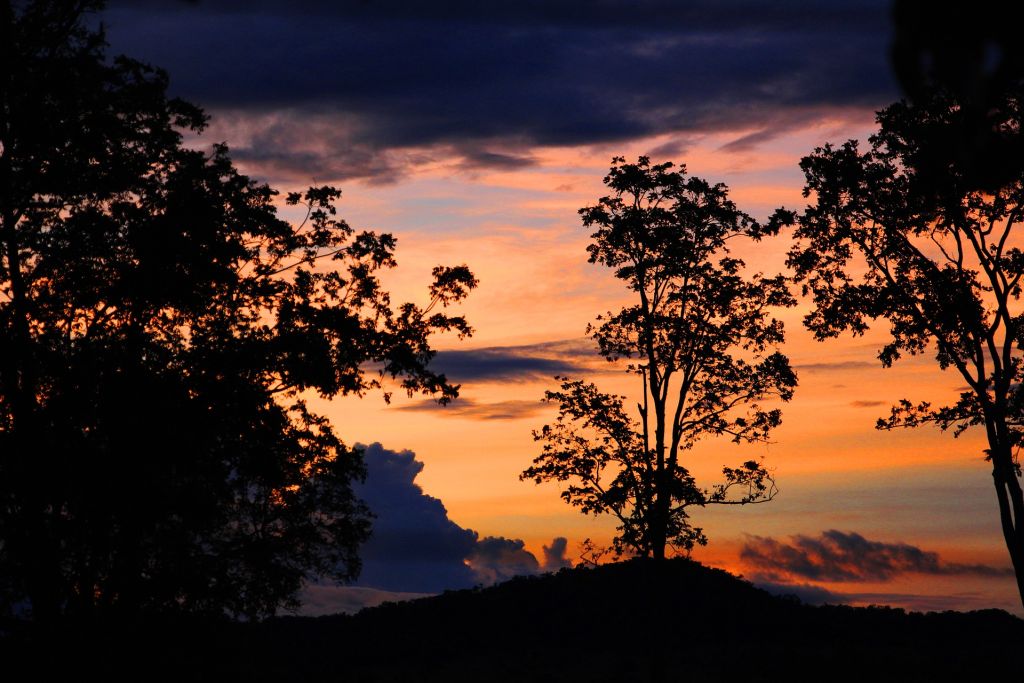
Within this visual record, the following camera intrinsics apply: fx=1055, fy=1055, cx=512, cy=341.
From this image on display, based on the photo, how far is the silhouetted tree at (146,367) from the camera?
26500 mm

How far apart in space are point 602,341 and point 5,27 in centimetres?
2587

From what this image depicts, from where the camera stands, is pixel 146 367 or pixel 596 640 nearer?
pixel 146 367

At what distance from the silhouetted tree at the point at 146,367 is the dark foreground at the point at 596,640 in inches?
81.9

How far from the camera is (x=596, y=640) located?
1619 inches

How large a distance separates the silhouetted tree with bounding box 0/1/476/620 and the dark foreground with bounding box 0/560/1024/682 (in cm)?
208

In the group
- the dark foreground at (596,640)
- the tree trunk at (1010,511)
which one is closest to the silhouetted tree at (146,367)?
the dark foreground at (596,640)

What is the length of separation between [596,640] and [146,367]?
21.7m

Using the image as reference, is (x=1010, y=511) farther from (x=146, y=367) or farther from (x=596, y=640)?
(x=146, y=367)

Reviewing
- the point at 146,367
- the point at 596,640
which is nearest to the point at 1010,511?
the point at 596,640

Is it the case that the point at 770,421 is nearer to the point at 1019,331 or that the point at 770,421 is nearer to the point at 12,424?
the point at 1019,331

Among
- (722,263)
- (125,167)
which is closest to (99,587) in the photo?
(125,167)

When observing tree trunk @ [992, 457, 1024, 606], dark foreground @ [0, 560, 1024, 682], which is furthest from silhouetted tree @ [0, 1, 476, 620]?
tree trunk @ [992, 457, 1024, 606]

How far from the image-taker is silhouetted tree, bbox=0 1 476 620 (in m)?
26.5

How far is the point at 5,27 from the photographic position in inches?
1093
